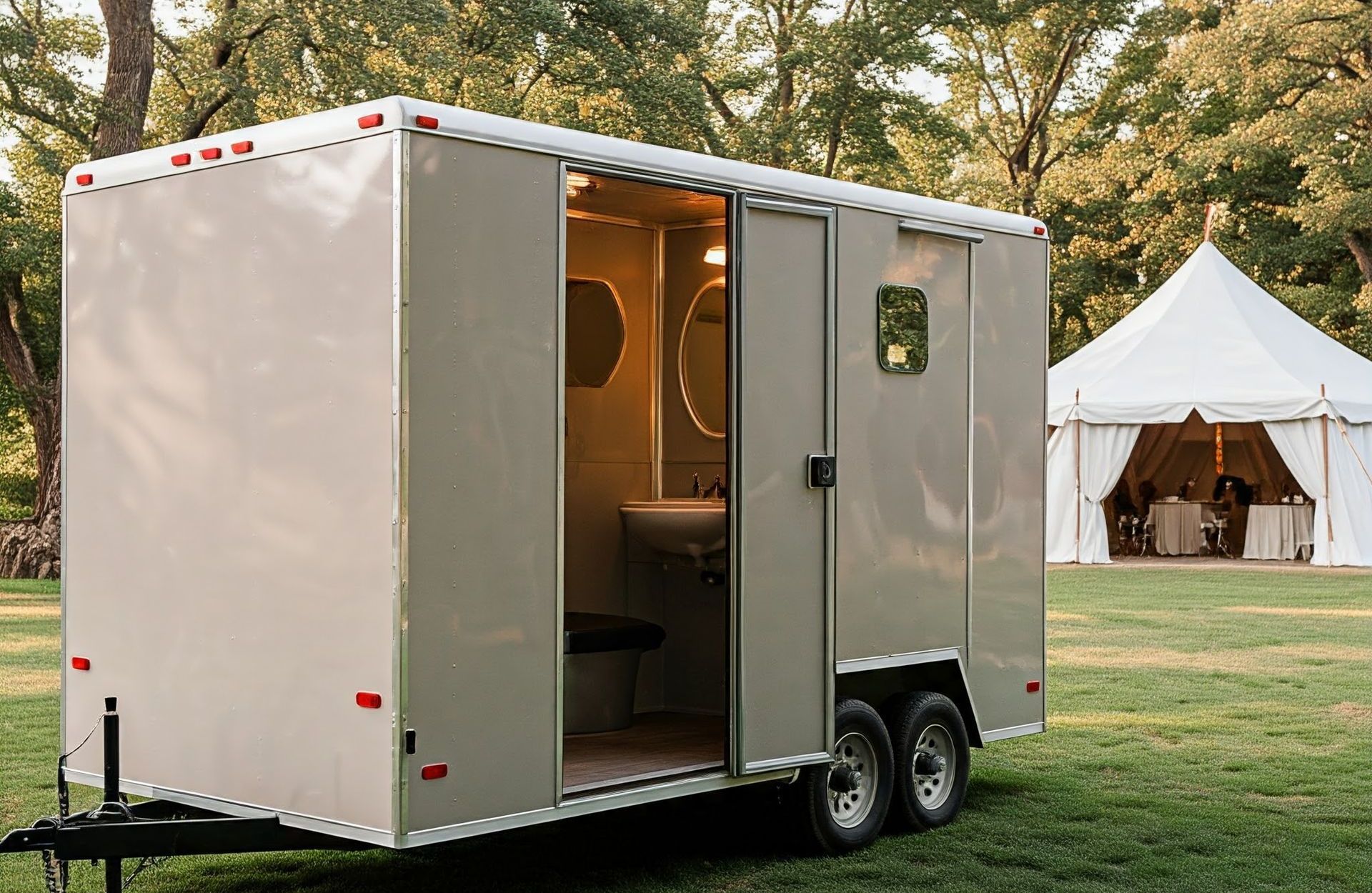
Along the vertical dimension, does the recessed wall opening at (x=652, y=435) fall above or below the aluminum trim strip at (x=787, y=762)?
above

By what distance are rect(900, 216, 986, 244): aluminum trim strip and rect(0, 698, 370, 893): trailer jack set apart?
3.96 m

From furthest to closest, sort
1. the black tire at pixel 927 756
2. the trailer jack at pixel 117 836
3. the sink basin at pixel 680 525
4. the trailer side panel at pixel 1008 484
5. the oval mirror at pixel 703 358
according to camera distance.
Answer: the oval mirror at pixel 703 358, the trailer side panel at pixel 1008 484, the sink basin at pixel 680 525, the black tire at pixel 927 756, the trailer jack at pixel 117 836

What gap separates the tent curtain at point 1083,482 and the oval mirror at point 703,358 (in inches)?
744

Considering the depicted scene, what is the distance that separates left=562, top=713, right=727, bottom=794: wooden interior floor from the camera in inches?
262

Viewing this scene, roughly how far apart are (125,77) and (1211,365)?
1715cm

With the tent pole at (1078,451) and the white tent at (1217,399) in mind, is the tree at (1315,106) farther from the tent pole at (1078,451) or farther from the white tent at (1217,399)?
the tent pole at (1078,451)

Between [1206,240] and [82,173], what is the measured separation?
26218mm

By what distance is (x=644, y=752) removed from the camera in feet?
24.0

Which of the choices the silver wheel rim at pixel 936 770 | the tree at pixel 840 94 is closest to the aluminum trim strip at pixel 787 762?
the silver wheel rim at pixel 936 770

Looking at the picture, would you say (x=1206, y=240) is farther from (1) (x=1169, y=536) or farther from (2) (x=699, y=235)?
(2) (x=699, y=235)

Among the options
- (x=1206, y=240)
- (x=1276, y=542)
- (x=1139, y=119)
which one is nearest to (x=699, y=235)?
(x=1276, y=542)

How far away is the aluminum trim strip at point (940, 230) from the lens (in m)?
7.99

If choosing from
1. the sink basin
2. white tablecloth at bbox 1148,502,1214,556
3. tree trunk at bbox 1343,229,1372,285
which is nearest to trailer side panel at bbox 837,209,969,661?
the sink basin

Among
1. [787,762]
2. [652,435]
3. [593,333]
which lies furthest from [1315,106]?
[787,762]
